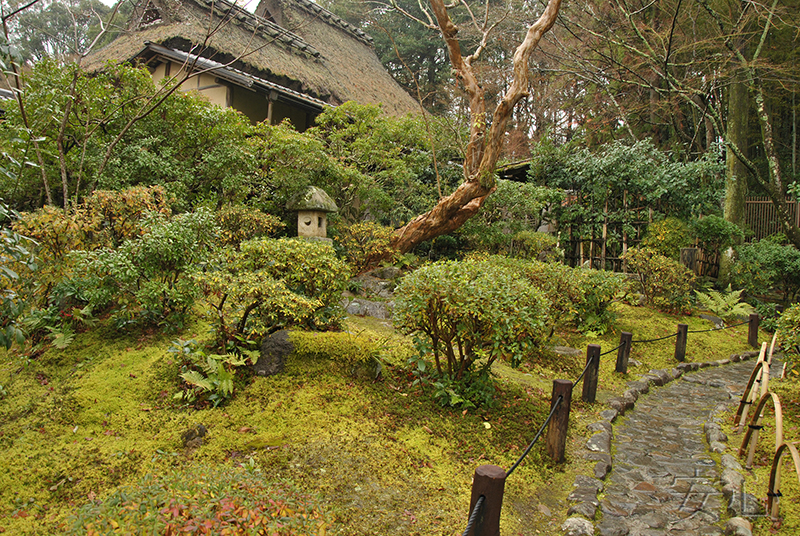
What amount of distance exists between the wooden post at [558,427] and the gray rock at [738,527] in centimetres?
115

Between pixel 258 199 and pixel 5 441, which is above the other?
pixel 258 199

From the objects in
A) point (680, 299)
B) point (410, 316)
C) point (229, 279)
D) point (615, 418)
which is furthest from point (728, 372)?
point (229, 279)

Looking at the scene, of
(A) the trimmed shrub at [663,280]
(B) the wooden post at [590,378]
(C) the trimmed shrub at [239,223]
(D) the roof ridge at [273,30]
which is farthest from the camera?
(D) the roof ridge at [273,30]

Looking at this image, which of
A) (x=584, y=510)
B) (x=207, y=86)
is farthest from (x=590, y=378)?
(x=207, y=86)

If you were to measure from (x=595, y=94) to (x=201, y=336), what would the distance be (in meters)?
17.3

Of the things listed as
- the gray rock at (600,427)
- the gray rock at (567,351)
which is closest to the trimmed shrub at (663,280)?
the gray rock at (567,351)

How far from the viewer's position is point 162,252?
4883 millimetres

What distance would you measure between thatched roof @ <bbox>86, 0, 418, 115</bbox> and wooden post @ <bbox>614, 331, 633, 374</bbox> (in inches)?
321

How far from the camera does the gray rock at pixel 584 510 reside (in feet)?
10.4

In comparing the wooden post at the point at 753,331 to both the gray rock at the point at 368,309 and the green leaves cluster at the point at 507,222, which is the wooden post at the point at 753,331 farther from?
the gray rock at the point at 368,309

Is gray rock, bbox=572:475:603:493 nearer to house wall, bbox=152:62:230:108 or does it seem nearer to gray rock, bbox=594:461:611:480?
gray rock, bbox=594:461:611:480

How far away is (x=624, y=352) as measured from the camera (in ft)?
21.1

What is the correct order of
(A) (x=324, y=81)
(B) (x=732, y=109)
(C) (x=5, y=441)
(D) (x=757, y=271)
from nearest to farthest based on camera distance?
(C) (x=5, y=441), (D) (x=757, y=271), (B) (x=732, y=109), (A) (x=324, y=81)

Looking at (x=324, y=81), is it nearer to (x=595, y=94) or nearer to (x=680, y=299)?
(x=595, y=94)
